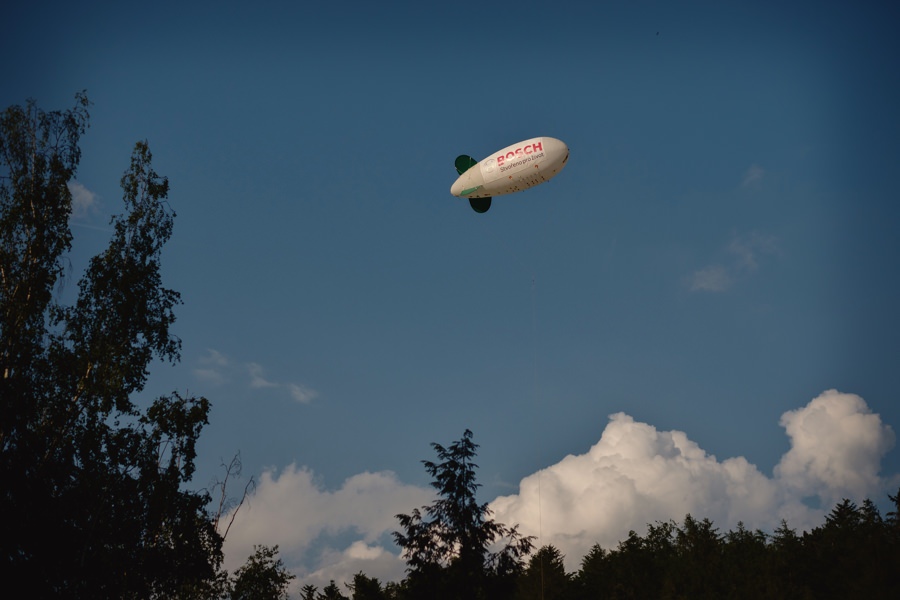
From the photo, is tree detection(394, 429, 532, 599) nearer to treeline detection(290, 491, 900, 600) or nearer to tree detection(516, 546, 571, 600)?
treeline detection(290, 491, 900, 600)

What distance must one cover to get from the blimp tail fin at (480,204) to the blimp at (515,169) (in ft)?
5.67

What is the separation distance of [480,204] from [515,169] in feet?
16.9

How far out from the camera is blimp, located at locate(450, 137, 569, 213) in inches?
1452

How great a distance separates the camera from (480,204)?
4225 centimetres

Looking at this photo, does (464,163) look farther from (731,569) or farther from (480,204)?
(731,569)

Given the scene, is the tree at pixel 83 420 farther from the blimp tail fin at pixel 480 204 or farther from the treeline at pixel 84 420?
the blimp tail fin at pixel 480 204

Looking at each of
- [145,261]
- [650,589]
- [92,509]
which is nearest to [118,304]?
[145,261]

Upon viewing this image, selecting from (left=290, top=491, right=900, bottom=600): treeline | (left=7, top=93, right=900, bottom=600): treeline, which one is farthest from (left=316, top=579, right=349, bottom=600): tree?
(left=7, top=93, right=900, bottom=600): treeline

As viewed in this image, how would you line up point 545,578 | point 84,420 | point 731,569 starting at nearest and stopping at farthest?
point 84,420, point 731,569, point 545,578

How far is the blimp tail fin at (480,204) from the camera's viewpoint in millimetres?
42188

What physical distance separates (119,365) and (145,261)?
5.18 metres

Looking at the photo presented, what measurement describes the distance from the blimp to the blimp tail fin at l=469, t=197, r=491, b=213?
68.0 inches

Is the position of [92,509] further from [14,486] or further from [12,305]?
[12,305]

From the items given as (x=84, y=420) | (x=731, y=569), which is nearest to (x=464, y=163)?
(x=84, y=420)
